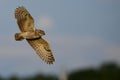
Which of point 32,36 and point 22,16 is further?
point 22,16

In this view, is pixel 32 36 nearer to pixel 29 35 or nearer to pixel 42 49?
pixel 29 35

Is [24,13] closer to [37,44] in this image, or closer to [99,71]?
[37,44]

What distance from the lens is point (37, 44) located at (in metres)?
2.02

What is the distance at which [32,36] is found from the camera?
6.36 ft

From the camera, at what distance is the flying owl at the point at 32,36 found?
195 centimetres

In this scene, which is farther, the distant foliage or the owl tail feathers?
the distant foliage

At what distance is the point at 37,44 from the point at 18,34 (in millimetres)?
72

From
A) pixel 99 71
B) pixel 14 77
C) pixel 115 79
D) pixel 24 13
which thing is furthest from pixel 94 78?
pixel 24 13

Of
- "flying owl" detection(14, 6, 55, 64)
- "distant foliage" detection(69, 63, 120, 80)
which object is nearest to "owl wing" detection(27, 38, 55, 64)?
"flying owl" detection(14, 6, 55, 64)

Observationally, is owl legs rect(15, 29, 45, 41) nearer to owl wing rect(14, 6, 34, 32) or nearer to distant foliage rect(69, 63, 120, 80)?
owl wing rect(14, 6, 34, 32)

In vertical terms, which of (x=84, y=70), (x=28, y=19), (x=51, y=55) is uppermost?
(x=84, y=70)

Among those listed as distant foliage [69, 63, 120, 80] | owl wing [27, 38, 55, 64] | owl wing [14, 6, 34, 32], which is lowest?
owl wing [27, 38, 55, 64]

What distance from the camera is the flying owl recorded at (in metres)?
1.95

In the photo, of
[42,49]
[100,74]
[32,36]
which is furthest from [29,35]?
[100,74]
